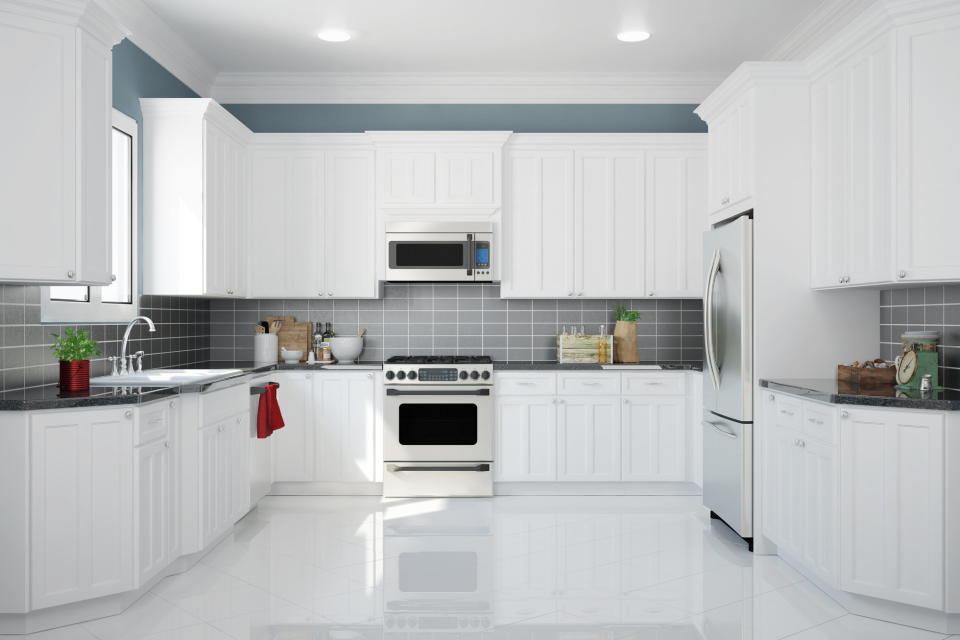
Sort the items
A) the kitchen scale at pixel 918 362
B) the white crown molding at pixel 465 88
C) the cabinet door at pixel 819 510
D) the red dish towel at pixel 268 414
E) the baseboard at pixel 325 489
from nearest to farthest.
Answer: the cabinet door at pixel 819 510 < the kitchen scale at pixel 918 362 < the red dish towel at pixel 268 414 < the baseboard at pixel 325 489 < the white crown molding at pixel 465 88

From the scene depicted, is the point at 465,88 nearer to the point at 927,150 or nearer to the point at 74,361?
the point at 927,150

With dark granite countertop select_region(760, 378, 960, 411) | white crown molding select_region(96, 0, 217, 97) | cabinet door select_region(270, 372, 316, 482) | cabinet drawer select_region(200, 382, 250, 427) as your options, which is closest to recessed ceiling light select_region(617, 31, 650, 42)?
dark granite countertop select_region(760, 378, 960, 411)

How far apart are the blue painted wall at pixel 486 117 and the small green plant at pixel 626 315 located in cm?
142

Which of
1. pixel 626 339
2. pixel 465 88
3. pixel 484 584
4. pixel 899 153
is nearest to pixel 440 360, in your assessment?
pixel 626 339

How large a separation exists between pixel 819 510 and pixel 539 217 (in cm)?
284

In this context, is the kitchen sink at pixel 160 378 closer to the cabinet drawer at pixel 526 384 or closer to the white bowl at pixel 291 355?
the white bowl at pixel 291 355

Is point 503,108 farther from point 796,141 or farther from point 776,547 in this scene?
point 776,547

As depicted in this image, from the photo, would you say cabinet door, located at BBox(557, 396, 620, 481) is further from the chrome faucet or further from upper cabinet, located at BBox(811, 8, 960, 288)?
the chrome faucet

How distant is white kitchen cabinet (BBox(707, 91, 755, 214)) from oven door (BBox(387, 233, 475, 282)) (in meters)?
1.74

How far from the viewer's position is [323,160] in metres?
5.30

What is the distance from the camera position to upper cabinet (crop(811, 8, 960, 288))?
120 inches

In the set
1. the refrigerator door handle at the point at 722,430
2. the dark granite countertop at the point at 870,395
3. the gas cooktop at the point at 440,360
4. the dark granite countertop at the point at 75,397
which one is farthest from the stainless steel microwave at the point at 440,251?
the dark granite countertop at the point at 870,395

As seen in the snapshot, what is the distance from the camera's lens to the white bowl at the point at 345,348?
17.8 ft

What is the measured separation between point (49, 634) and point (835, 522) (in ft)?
10.8
